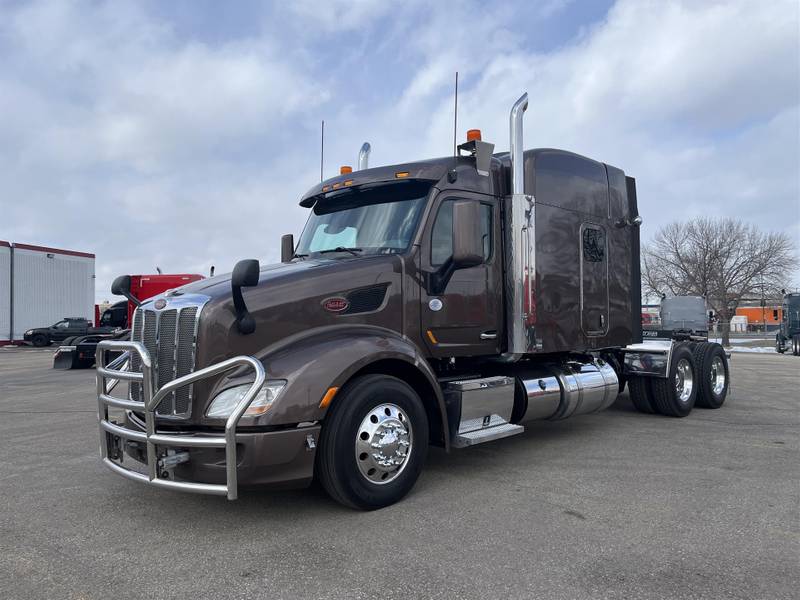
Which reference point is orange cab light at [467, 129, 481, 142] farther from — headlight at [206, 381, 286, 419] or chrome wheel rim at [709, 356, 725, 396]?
chrome wheel rim at [709, 356, 725, 396]

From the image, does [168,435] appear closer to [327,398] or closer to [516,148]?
[327,398]

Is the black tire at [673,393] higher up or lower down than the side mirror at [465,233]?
lower down

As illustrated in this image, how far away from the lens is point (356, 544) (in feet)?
11.8

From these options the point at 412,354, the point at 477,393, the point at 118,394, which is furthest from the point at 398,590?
the point at 118,394

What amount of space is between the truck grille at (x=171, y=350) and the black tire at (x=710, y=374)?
23.3ft

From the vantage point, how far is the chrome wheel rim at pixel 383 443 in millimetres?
4148

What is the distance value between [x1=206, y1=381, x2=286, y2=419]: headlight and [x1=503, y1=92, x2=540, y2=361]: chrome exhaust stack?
8.72 ft

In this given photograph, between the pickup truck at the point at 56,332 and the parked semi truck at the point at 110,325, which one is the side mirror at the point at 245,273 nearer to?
the parked semi truck at the point at 110,325

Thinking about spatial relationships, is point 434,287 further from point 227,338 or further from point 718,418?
point 718,418

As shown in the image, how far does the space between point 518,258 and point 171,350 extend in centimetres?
319

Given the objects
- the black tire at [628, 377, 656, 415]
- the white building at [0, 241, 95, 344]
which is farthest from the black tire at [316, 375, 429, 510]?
the white building at [0, 241, 95, 344]

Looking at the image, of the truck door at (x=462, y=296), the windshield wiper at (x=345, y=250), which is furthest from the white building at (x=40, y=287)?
the truck door at (x=462, y=296)

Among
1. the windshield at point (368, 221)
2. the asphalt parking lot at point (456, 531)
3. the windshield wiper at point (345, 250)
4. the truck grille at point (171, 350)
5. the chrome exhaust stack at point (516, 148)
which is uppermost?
the chrome exhaust stack at point (516, 148)

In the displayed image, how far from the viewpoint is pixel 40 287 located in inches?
1259
